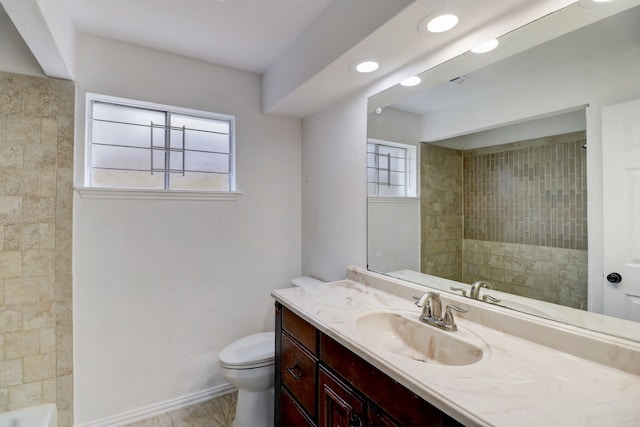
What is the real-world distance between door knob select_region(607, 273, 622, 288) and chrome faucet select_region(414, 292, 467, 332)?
47 cm

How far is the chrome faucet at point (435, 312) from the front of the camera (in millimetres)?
1186

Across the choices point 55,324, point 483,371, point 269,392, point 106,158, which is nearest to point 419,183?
point 483,371

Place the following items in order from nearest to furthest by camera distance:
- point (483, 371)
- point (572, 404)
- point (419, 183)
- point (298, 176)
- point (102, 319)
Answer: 1. point (572, 404)
2. point (483, 371)
3. point (419, 183)
4. point (102, 319)
5. point (298, 176)

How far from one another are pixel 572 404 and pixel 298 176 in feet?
7.18

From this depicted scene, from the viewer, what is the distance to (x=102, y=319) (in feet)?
6.21

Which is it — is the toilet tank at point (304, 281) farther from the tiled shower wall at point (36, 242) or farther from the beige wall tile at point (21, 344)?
the beige wall tile at point (21, 344)

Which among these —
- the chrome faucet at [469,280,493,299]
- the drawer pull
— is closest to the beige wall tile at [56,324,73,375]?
the drawer pull

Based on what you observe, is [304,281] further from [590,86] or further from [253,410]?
[590,86]

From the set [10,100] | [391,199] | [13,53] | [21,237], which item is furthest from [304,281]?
[13,53]

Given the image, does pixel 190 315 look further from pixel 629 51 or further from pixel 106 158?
pixel 629 51

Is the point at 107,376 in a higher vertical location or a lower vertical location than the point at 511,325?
lower

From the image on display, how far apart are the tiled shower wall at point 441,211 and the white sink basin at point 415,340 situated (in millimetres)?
333

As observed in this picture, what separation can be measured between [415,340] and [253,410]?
3.84 ft

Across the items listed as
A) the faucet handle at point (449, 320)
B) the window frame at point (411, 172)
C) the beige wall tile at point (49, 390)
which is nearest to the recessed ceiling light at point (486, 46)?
the window frame at point (411, 172)
